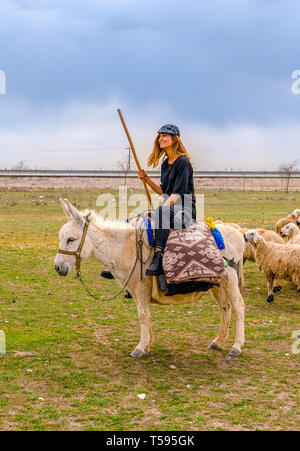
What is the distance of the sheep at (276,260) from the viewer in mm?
10430

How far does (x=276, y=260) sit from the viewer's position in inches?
420

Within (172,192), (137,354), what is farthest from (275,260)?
(172,192)

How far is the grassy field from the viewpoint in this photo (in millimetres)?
5211

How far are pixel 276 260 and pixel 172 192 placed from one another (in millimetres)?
5006

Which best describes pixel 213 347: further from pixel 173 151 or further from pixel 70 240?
pixel 173 151

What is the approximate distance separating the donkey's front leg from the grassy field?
14 cm

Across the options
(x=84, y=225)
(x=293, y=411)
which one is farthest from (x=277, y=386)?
(x=84, y=225)

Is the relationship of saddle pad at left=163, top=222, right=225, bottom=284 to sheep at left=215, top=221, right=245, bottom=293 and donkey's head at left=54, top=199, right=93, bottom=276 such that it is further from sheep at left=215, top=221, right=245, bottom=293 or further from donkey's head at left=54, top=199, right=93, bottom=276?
donkey's head at left=54, top=199, right=93, bottom=276

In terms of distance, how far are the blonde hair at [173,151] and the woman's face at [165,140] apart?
69mm

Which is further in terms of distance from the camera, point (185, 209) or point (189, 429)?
point (185, 209)

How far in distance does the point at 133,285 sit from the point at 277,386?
2414 mm

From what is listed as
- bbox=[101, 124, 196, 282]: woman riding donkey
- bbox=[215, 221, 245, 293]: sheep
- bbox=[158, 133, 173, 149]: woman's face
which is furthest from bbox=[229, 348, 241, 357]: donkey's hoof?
bbox=[158, 133, 173, 149]: woman's face

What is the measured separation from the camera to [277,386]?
6168mm
